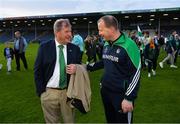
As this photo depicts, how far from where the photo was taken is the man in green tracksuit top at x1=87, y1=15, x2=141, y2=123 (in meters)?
5.49

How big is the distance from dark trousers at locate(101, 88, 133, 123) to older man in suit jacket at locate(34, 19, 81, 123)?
1.70 feet

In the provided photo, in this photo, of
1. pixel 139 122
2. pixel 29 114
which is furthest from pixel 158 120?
pixel 29 114

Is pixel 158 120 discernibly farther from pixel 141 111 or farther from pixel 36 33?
pixel 36 33

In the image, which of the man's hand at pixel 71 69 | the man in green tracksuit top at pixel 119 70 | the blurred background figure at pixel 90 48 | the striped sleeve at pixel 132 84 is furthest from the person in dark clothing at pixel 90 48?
the striped sleeve at pixel 132 84

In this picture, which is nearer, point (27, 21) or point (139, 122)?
point (139, 122)

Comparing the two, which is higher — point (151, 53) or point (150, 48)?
point (150, 48)

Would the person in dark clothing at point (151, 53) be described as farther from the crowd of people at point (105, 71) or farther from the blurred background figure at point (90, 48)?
the crowd of people at point (105, 71)

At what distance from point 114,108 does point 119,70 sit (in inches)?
22.7

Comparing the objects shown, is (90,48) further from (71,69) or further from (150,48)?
(71,69)

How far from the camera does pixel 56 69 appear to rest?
19.0ft

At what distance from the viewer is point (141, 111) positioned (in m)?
10.5

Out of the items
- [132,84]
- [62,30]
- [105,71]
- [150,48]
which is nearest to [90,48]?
[150,48]

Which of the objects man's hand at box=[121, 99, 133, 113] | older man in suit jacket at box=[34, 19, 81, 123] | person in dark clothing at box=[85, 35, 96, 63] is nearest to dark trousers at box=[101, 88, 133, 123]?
man's hand at box=[121, 99, 133, 113]

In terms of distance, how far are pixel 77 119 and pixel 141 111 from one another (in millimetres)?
1786
